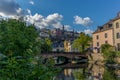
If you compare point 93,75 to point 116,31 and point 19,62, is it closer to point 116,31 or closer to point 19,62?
point 19,62

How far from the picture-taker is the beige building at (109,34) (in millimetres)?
56219

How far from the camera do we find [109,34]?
60.1 metres

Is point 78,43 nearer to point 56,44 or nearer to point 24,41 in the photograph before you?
point 56,44

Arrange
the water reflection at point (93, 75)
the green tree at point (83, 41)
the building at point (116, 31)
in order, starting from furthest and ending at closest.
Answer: the green tree at point (83, 41)
the building at point (116, 31)
the water reflection at point (93, 75)

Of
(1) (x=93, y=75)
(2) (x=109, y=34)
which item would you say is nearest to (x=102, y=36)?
(2) (x=109, y=34)

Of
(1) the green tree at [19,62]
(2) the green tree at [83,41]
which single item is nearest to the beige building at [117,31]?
(2) the green tree at [83,41]

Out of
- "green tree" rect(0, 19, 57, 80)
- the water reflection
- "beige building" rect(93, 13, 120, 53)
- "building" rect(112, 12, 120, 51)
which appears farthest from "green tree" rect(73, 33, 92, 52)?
"green tree" rect(0, 19, 57, 80)

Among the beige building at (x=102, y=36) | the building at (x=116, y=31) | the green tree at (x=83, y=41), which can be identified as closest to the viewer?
the building at (x=116, y=31)

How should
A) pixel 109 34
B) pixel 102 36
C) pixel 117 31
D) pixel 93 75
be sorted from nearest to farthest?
pixel 93 75
pixel 117 31
pixel 109 34
pixel 102 36

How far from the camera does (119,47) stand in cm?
5522

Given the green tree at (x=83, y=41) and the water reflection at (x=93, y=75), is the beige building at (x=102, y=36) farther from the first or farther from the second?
the water reflection at (x=93, y=75)

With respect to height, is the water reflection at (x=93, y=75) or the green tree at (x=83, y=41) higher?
the green tree at (x=83, y=41)

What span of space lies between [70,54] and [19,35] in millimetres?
57764

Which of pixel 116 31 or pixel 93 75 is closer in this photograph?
pixel 93 75
